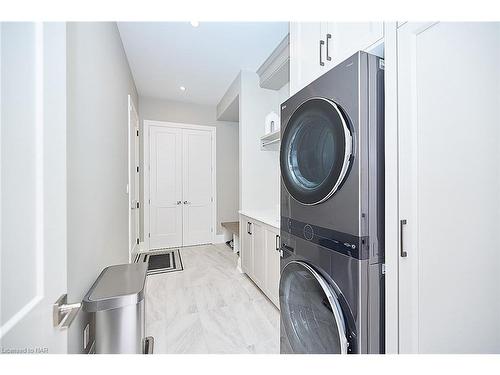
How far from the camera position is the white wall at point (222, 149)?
13.5 ft

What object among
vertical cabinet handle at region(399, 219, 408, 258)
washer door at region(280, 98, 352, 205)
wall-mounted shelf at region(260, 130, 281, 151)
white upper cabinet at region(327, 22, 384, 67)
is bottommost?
vertical cabinet handle at region(399, 219, 408, 258)

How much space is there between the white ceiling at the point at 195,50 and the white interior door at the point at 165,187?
848mm

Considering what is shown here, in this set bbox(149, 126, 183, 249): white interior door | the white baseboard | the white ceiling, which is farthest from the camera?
the white baseboard

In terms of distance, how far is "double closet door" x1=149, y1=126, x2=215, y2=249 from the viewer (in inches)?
155

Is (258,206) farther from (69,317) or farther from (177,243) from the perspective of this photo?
(69,317)

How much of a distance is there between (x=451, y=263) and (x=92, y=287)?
1735mm

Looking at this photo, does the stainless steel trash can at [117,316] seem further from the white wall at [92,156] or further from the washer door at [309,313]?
the washer door at [309,313]

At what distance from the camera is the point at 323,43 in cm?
121

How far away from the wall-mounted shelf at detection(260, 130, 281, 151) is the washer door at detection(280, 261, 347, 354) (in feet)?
4.94

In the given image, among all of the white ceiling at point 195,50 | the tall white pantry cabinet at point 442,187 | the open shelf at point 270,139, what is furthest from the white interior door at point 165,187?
the tall white pantry cabinet at point 442,187

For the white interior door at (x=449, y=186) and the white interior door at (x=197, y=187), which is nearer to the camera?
the white interior door at (x=449, y=186)

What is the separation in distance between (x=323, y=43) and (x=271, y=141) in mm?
1347

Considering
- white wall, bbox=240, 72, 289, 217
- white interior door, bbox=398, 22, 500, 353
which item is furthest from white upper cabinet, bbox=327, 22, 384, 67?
white wall, bbox=240, 72, 289, 217

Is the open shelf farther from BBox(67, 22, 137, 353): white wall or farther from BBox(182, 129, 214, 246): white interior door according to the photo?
BBox(182, 129, 214, 246): white interior door
